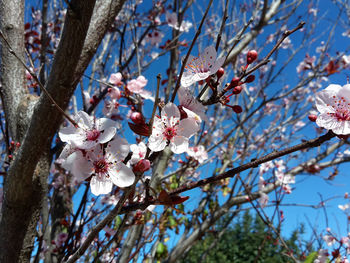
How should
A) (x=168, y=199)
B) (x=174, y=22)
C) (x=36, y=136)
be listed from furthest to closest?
(x=174, y=22), (x=36, y=136), (x=168, y=199)

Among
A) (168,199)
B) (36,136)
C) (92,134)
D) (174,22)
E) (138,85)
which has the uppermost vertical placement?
(174,22)

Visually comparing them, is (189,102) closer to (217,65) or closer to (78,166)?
(217,65)

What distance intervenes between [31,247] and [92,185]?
80 centimetres

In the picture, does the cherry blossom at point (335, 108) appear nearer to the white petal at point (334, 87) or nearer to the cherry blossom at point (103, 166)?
the white petal at point (334, 87)

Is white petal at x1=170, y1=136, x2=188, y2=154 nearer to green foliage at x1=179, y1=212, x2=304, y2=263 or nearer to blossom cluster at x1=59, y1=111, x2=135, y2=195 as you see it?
blossom cluster at x1=59, y1=111, x2=135, y2=195

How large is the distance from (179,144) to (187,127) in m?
0.08

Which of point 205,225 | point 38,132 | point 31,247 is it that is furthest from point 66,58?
point 205,225

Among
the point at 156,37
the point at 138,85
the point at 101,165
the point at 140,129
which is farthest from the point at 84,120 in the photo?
the point at 156,37

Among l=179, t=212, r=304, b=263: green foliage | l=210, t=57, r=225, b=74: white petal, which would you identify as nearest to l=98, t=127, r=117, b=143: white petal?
l=210, t=57, r=225, b=74: white petal

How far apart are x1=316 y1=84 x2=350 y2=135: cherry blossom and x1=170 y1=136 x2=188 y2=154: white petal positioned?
41 cm

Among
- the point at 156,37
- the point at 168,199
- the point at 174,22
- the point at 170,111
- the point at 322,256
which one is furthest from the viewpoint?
the point at 156,37

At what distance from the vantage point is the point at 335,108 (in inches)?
32.3

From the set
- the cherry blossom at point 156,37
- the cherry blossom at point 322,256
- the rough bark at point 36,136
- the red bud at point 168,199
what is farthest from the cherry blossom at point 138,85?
the cherry blossom at point 156,37

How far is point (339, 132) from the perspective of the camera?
699 mm
